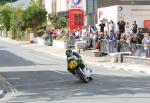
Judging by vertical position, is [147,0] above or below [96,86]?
above

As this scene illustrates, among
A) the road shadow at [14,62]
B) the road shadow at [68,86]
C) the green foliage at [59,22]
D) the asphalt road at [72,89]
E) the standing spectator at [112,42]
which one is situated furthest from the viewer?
the green foliage at [59,22]

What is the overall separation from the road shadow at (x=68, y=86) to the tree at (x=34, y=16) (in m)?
46.9

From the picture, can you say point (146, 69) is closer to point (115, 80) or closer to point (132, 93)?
point (115, 80)

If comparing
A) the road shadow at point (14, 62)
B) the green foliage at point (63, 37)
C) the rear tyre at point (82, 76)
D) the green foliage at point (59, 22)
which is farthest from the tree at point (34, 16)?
the rear tyre at point (82, 76)

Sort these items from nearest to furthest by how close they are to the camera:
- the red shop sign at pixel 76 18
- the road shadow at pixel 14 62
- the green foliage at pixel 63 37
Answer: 1. the road shadow at pixel 14 62
2. the red shop sign at pixel 76 18
3. the green foliage at pixel 63 37

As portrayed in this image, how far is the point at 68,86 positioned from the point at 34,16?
173 feet

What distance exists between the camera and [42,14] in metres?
73.8

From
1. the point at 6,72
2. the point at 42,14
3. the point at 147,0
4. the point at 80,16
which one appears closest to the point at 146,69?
the point at 6,72

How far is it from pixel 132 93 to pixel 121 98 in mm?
1235

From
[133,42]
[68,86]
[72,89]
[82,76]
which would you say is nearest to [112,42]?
[133,42]

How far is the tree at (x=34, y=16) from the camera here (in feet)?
239

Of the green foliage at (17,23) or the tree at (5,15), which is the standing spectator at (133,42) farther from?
the tree at (5,15)

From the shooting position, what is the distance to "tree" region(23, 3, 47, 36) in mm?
72875

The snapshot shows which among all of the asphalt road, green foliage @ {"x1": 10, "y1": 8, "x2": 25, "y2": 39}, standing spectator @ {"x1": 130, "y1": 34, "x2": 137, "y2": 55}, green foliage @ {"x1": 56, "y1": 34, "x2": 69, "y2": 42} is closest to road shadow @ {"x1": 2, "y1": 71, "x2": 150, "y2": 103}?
the asphalt road
